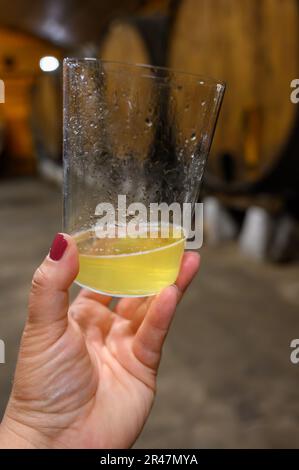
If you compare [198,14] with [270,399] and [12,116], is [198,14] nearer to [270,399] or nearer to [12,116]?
[270,399]

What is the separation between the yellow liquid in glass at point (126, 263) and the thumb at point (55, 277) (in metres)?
0.08

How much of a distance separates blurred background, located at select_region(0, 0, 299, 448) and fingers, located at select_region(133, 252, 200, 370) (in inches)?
14.6

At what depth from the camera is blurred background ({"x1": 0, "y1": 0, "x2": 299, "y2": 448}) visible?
1246 millimetres

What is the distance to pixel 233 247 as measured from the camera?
245cm

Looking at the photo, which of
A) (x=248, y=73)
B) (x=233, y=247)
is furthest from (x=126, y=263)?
(x=233, y=247)

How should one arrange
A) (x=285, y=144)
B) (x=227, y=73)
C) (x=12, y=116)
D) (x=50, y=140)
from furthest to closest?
(x=12, y=116)
(x=50, y=140)
(x=227, y=73)
(x=285, y=144)

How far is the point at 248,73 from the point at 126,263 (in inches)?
54.9

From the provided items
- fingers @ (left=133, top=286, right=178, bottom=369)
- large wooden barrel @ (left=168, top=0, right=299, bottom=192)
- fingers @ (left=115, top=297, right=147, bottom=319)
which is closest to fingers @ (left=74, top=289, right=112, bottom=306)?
fingers @ (left=115, top=297, right=147, bottom=319)

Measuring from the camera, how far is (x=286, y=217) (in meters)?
2.19

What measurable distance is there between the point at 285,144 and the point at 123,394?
1283 millimetres

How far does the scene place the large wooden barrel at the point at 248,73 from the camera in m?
1.69

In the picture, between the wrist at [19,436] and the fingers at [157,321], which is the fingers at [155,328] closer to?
the fingers at [157,321]

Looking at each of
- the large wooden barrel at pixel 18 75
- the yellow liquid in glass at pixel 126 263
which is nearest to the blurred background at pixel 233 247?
the yellow liquid in glass at pixel 126 263

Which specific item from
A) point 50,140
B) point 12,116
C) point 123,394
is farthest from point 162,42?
point 12,116
